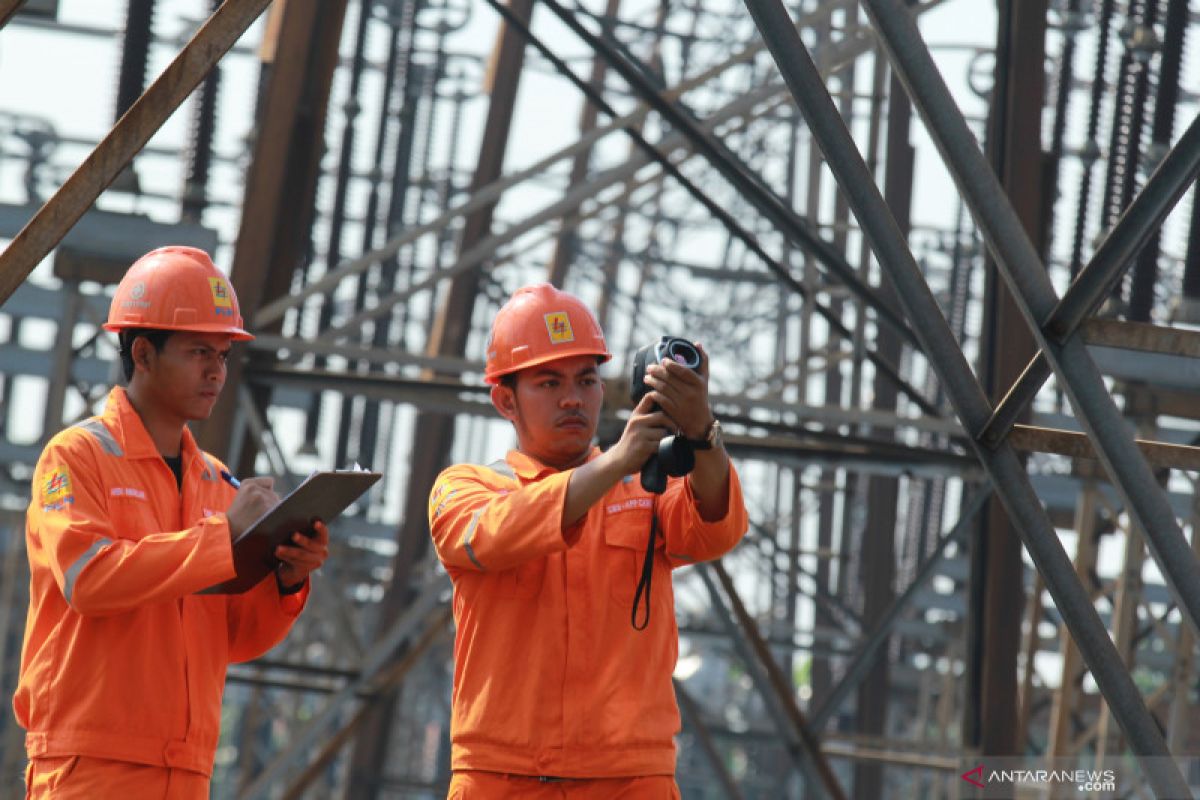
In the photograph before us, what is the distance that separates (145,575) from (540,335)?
1123 mm

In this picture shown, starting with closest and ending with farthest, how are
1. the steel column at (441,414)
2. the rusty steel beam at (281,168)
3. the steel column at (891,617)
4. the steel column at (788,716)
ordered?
the rusty steel beam at (281,168) < the steel column at (891,617) < the steel column at (788,716) < the steel column at (441,414)

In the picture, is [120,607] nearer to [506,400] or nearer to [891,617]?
[506,400]

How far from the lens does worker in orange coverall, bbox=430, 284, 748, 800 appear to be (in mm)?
4293

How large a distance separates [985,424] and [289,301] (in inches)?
188

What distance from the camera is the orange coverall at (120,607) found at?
14.1ft

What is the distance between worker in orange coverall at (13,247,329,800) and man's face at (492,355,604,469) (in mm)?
586

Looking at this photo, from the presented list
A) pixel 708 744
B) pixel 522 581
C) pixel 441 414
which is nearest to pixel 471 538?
pixel 522 581

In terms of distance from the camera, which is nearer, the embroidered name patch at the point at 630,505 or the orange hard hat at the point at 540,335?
the embroidered name patch at the point at 630,505

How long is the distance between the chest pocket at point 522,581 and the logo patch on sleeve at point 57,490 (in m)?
0.99

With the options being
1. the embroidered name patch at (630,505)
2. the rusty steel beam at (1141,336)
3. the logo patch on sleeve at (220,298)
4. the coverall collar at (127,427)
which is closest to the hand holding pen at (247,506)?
the coverall collar at (127,427)

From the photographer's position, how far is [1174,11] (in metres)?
11.6

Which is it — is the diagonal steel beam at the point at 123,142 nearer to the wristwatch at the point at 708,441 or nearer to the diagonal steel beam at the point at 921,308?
the diagonal steel beam at the point at 921,308

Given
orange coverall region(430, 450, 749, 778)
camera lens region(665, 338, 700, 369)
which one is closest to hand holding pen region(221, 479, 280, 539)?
orange coverall region(430, 450, 749, 778)

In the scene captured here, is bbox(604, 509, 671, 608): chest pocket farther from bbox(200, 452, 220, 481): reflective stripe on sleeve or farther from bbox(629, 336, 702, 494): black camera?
bbox(200, 452, 220, 481): reflective stripe on sleeve
